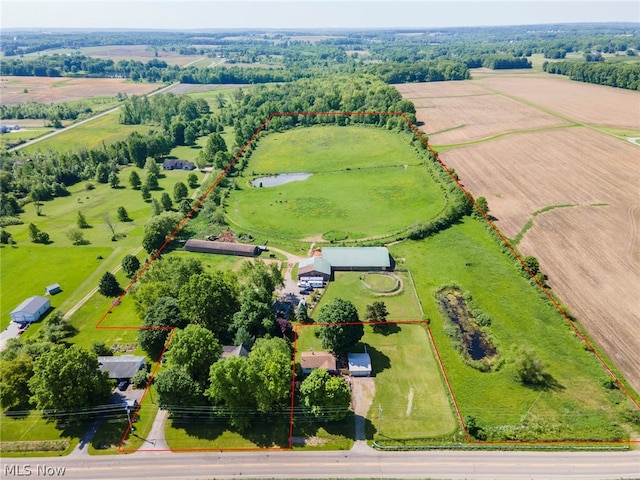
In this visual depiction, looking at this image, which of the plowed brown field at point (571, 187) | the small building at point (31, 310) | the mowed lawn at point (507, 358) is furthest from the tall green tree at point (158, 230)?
the plowed brown field at point (571, 187)

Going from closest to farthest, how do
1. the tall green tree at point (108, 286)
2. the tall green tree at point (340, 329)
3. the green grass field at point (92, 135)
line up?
the tall green tree at point (340, 329)
the tall green tree at point (108, 286)
the green grass field at point (92, 135)

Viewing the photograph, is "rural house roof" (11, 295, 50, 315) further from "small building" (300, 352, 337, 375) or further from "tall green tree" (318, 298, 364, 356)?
"tall green tree" (318, 298, 364, 356)

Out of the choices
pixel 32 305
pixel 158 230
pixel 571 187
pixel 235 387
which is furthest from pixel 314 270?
pixel 571 187

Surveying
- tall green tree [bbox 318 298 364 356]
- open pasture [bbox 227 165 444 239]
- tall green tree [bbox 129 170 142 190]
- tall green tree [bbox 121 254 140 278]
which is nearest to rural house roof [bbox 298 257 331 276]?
open pasture [bbox 227 165 444 239]

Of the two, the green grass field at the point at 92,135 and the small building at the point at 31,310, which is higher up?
the green grass field at the point at 92,135

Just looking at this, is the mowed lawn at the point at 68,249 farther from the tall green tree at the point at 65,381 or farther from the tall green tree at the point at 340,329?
the tall green tree at the point at 340,329

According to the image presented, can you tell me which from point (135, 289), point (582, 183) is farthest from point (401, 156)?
point (135, 289)
